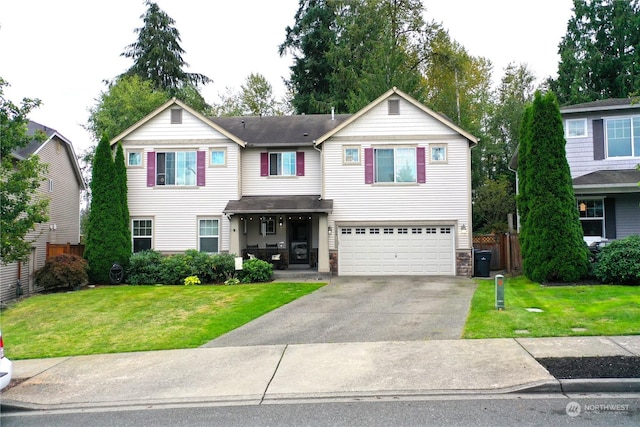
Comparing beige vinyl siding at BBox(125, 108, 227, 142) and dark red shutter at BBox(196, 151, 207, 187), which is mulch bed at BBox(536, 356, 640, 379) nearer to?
dark red shutter at BBox(196, 151, 207, 187)

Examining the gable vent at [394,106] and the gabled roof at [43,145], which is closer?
the gabled roof at [43,145]

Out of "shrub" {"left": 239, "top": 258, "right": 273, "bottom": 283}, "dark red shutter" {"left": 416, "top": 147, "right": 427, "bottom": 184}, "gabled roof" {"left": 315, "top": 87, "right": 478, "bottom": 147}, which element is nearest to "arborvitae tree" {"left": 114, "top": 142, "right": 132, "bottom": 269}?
"shrub" {"left": 239, "top": 258, "right": 273, "bottom": 283}

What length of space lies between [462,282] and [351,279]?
398 centimetres

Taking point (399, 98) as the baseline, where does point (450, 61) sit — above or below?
above

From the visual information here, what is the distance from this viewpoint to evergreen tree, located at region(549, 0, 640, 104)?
1256 inches

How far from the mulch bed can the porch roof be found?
11799 mm

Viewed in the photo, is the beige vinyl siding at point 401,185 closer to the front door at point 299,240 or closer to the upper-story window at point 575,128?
the front door at point 299,240

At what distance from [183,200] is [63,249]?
16.2ft

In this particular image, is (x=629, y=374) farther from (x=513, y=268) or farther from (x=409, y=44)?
(x=409, y=44)

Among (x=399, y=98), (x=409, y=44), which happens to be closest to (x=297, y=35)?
(x=409, y=44)

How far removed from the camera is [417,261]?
736 inches

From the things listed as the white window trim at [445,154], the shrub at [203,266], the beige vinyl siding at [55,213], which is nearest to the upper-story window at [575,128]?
the white window trim at [445,154]

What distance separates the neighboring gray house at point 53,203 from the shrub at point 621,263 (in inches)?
713

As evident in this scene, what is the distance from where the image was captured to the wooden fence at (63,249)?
59.3 feet
